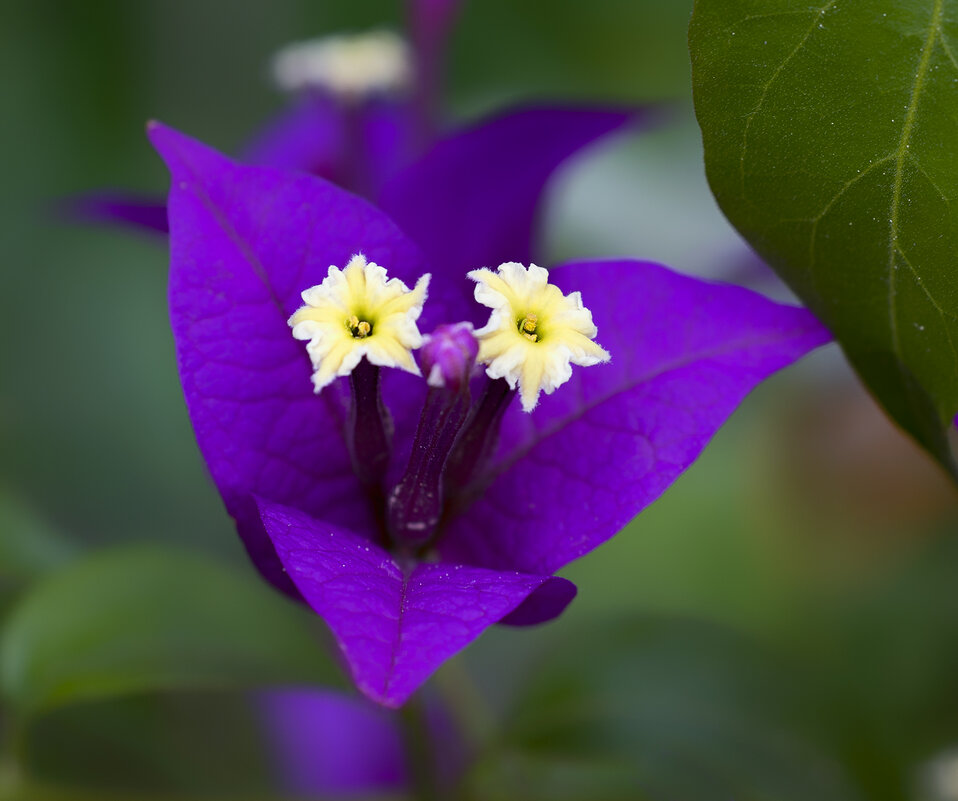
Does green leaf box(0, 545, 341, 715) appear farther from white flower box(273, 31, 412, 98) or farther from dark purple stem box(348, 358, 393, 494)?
white flower box(273, 31, 412, 98)

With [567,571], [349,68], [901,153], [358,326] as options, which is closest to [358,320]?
[358,326]

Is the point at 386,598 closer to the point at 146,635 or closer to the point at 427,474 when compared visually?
the point at 427,474


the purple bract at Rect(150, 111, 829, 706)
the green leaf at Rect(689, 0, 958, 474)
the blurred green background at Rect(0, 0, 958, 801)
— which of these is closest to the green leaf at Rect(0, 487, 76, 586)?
the blurred green background at Rect(0, 0, 958, 801)

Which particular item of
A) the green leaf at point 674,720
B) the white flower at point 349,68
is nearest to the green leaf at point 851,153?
the green leaf at point 674,720

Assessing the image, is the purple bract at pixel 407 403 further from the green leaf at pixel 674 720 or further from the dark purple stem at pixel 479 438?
the green leaf at pixel 674 720

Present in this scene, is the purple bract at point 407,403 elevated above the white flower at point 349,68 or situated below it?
below

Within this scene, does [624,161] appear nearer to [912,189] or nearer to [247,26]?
[247,26]

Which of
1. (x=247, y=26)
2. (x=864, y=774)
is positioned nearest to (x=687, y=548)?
(x=864, y=774)
